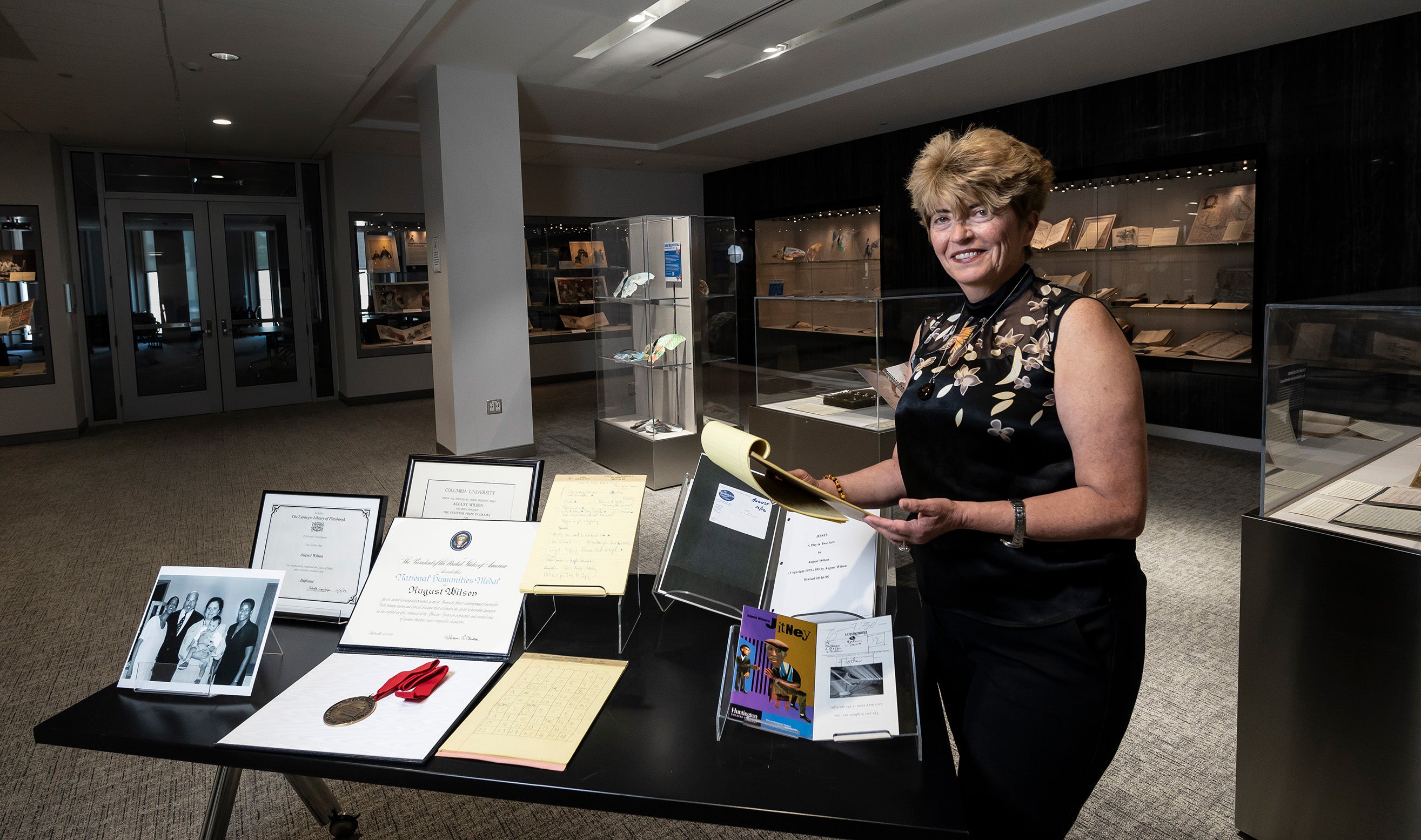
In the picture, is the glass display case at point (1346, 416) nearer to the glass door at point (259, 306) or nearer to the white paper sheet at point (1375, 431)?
the white paper sheet at point (1375, 431)

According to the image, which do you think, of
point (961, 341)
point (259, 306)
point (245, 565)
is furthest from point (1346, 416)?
point (259, 306)

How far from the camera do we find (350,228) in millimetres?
9234

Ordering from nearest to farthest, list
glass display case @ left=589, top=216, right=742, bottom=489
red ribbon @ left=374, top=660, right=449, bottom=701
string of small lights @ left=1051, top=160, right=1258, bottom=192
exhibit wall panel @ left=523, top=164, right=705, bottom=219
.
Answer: red ribbon @ left=374, top=660, right=449, bottom=701 < glass display case @ left=589, top=216, right=742, bottom=489 < string of small lights @ left=1051, top=160, right=1258, bottom=192 < exhibit wall panel @ left=523, top=164, right=705, bottom=219

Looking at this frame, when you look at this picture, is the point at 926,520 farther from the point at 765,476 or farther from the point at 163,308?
the point at 163,308

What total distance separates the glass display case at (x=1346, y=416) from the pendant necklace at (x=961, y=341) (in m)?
0.92

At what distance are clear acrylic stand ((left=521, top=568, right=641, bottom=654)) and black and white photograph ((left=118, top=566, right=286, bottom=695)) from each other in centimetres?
45

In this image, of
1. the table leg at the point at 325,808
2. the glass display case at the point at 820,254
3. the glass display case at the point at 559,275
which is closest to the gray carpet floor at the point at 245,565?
the table leg at the point at 325,808

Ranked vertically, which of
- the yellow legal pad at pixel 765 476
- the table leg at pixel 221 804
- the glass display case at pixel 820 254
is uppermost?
the glass display case at pixel 820 254

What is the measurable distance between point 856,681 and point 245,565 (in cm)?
381

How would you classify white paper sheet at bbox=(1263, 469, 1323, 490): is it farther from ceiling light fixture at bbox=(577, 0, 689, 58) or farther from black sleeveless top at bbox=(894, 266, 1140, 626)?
ceiling light fixture at bbox=(577, 0, 689, 58)

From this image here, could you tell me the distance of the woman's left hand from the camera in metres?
1.08

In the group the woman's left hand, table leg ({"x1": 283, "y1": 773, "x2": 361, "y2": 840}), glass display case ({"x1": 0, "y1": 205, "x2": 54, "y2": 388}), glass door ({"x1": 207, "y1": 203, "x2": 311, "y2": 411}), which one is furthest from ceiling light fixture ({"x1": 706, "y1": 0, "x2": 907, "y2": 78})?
glass display case ({"x1": 0, "y1": 205, "x2": 54, "y2": 388})

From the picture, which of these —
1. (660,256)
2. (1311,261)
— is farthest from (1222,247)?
(660,256)

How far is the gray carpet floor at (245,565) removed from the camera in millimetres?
2143
